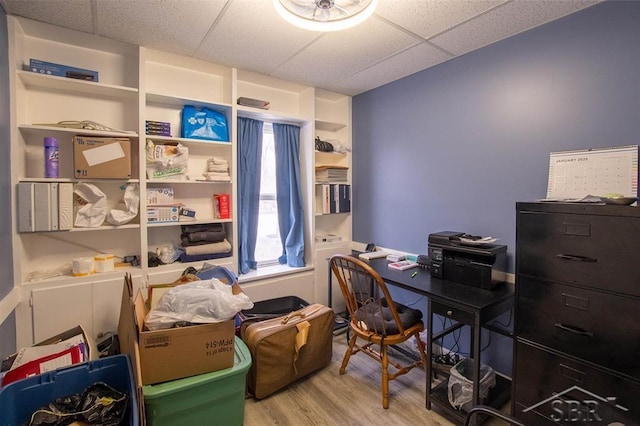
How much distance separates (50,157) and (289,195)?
1876 millimetres

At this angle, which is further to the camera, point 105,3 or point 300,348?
point 300,348

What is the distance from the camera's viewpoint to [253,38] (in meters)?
2.15

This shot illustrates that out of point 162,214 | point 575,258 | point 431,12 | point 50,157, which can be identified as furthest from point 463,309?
point 50,157

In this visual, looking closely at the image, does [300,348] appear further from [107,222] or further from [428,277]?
[107,222]

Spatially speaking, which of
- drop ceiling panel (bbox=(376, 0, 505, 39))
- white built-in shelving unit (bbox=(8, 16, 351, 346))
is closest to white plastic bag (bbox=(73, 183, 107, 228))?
white built-in shelving unit (bbox=(8, 16, 351, 346))

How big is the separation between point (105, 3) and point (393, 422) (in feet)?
9.65

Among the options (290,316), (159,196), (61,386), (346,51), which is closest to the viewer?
(61,386)

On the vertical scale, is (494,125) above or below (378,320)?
above

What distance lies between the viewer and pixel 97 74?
7.27ft

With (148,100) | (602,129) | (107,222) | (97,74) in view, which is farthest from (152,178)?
(602,129)

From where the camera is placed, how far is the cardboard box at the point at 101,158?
2.04 meters

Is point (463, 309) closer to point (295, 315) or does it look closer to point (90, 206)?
point (295, 315)

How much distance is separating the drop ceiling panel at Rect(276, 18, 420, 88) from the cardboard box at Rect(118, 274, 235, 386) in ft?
6.38

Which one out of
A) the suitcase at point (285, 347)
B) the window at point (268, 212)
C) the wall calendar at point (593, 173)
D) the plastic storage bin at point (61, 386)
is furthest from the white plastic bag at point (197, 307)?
the wall calendar at point (593, 173)
